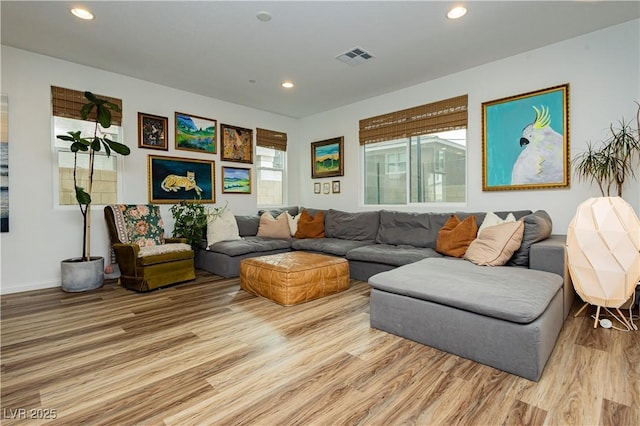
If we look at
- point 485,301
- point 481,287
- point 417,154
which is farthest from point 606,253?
point 417,154

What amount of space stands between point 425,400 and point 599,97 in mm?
3456

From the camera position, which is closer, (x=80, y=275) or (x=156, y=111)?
(x=80, y=275)

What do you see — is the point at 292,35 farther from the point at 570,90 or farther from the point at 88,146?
the point at 570,90

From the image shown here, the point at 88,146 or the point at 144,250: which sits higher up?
the point at 88,146

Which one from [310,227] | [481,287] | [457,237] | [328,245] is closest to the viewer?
[481,287]

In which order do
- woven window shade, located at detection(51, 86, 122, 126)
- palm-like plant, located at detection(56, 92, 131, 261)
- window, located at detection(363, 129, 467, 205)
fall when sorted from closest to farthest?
palm-like plant, located at detection(56, 92, 131, 261)
woven window shade, located at detection(51, 86, 122, 126)
window, located at detection(363, 129, 467, 205)

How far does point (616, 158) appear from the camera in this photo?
286 centimetres

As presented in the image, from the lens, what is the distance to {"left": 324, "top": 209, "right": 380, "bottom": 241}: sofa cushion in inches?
179

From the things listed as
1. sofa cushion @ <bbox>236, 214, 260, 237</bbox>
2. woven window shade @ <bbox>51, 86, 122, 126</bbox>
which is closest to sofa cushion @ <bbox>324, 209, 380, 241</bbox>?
sofa cushion @ <bbox>236, 214, 260, 237</bbox>

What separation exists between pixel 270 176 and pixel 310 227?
1.59 metres

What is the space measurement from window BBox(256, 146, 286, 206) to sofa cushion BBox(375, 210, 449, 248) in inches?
92.5

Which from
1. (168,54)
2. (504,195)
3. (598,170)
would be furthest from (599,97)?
(168,54)

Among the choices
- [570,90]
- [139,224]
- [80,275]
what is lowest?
[80,275]

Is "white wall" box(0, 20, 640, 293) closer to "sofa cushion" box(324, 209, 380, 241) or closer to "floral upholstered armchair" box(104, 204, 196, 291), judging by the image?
"floral upholstered armchair" box(104, 204, 196, 291)
